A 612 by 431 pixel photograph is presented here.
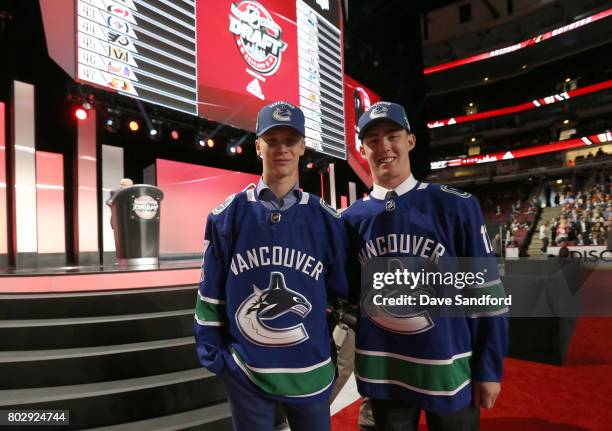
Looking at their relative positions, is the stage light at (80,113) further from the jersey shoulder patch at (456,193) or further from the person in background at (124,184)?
the jersey shoulder patch at (456,193)

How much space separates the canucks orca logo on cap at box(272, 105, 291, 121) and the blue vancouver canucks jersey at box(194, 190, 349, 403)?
0.90ft

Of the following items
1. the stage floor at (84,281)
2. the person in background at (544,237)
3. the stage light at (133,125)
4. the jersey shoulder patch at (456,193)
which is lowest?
the person in background at (544,237)

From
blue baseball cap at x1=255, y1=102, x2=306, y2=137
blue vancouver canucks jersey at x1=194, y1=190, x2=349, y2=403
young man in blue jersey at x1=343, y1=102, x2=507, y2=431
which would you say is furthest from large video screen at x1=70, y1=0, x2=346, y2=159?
young man in blue jersey at x1=343, y1=102, x2=507, y2=431

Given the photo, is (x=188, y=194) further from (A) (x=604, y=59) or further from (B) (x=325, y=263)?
(A) (x=604, y=59)

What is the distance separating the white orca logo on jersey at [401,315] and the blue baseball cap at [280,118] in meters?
0.55

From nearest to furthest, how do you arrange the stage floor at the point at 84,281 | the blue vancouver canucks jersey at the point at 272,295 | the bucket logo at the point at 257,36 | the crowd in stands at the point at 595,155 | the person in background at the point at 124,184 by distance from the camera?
the blue vancouver canucks jersey at the point at 272,295 → the stage floor at the point at 84,281 → the person in background at the point at 124,184 → the bucket logo at the point at 257,36 → the crowd in stands at the point at 595,155

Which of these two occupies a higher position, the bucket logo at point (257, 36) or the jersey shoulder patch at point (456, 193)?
the bucket logo at point (257, 36)

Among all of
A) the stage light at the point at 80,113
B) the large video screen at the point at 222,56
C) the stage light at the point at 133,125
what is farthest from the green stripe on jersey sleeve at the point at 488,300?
A: the stage light at the point at 133,125

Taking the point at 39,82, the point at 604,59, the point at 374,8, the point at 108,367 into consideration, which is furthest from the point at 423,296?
the point at 604,59

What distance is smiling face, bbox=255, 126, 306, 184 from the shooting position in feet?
4.18

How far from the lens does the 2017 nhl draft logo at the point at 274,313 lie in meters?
1.18

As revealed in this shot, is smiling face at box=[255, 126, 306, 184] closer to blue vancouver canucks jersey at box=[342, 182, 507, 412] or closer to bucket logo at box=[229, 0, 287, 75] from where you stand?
blue vancouver canucks jersey at box=[342, 182, 507, 412]

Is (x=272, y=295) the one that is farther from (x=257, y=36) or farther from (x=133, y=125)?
(x=133, y=125)

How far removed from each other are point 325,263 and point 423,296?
0.33m
